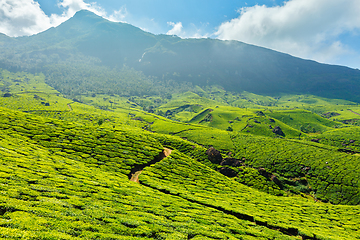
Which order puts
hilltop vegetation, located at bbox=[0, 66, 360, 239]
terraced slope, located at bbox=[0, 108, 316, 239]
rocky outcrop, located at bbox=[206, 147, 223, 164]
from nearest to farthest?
terraced slope, located at bbox=[0, 108, 316, 239], hilltop vegetation, located at bbox=[0, 66, 360, 239], rocky outcrop, located at bbox=[206, 147, 223, 164]

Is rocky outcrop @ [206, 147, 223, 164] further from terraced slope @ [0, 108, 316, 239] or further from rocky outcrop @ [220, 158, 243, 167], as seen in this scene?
terraced slope @ [0, 108, 316, 239]

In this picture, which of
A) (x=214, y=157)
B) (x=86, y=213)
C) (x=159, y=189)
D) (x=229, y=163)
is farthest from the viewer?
(x=229, y=163)

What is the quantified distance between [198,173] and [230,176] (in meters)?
24.2

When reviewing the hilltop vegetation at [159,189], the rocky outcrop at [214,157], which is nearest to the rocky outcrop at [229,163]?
the hilltop vegetation at [159,189]

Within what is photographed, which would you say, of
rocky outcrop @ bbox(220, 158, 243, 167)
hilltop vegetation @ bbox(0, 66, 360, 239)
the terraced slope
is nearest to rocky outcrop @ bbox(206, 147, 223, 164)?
hilltop vegetation @ bbox(0, 66, 360, 239)

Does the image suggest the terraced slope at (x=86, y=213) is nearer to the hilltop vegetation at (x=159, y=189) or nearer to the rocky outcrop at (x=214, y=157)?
the hilltop vegetation at (x=159, y=189)

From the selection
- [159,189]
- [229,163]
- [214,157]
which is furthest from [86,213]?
[229,163]

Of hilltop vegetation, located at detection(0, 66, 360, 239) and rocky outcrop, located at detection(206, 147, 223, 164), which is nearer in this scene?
hilltop vegetation, located at detection(0, 66, 360, 239)

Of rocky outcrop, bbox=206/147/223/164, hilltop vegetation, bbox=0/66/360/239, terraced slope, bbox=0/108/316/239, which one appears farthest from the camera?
rocky outcrop, bbox=206/147/223/164

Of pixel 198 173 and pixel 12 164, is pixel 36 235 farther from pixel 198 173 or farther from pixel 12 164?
pixel 198 173

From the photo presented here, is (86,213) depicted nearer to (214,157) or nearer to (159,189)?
(159,189)

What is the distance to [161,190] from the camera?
3884 centimetres

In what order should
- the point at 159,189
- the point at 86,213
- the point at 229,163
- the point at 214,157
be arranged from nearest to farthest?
1. the point at 86,213
2. the point at 159,189
3. the point at 214,157
4. the point at 229,163

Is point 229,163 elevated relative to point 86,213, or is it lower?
lower
